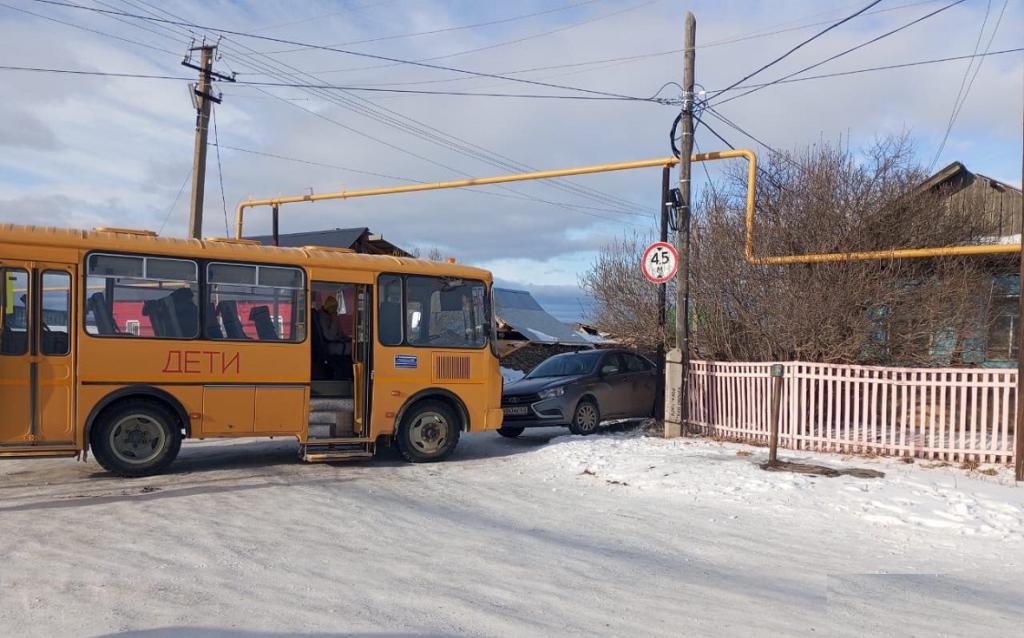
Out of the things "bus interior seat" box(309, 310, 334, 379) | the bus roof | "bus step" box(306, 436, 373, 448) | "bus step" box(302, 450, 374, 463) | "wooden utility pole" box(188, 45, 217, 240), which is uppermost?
"wooden utility pole" box(188, 45, 217, 240)

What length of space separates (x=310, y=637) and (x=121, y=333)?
6.64 meters

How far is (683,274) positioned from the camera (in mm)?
15008

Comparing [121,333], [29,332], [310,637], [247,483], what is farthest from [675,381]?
[310,637]

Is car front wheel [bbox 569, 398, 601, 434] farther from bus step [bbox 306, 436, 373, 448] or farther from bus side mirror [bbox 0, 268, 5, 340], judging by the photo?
bus side mirror [bbox 0, 268, 5, 340]

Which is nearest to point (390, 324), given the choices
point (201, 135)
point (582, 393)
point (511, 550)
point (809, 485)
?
point (582, 393)

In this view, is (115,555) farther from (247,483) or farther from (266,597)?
(247,483)

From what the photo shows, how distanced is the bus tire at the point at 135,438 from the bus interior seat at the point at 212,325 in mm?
1048

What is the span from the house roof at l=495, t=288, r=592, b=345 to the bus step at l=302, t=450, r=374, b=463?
1013 inches

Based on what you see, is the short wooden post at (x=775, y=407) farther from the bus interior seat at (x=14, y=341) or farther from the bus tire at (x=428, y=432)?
the bus interior seat at (x=14, y=341)

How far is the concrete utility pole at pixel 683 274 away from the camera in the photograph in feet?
48.7

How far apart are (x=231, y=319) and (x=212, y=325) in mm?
251

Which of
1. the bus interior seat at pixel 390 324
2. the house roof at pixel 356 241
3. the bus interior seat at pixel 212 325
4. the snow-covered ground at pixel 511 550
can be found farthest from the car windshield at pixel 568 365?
the house roof at pixel 356 241

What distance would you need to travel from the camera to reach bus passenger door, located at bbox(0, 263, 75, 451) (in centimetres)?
963

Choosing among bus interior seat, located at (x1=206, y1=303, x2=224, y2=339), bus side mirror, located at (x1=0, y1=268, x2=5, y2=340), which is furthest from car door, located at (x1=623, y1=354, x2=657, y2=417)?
bus side mirror, located at (x1=0, y1=268, x2=5, y2=340)
